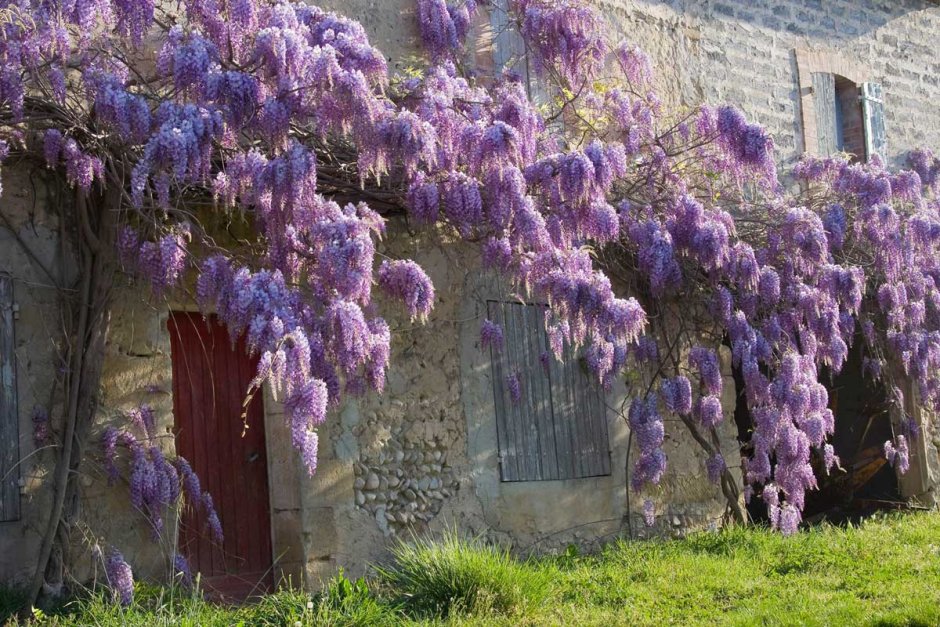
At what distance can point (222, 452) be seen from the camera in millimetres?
6293

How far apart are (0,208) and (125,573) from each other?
1782 millimetres

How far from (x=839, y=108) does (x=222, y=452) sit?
6.58m

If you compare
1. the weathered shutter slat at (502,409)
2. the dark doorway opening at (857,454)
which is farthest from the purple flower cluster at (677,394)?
the dark doorway opening at (857,454)

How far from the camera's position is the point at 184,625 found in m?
4.79

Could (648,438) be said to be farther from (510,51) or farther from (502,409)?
(510,51)

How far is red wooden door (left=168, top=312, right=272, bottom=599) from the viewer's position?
20.2 ft

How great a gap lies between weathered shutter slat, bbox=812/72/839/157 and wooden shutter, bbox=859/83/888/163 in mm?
282

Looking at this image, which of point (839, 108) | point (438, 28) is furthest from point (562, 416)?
point (839, 108)

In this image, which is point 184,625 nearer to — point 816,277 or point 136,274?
point 136,274

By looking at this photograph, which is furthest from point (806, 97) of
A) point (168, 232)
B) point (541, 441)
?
point (168, 232)

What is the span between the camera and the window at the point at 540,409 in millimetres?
7270

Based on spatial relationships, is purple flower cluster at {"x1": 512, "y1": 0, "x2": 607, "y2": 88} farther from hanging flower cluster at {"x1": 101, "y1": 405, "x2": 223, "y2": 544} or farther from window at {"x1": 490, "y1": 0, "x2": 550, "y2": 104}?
hanging flower cluster at {"x1": 101, "y1": 405, "x2": 223, "y2": 544}

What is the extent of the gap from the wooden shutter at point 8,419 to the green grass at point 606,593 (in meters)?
0.43

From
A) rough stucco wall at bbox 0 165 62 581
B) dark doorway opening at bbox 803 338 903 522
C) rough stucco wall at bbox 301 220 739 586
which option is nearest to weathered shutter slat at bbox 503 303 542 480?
rough stucco wall at bbox 301 220 739 586
